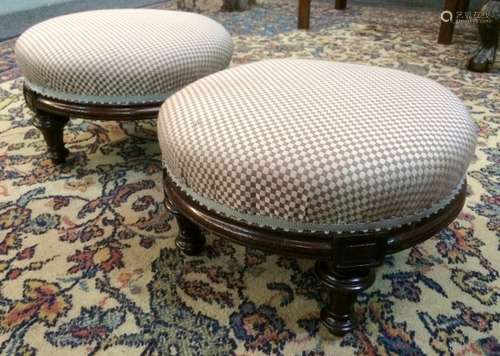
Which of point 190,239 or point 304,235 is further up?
point 304,235

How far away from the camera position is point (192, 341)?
62cm

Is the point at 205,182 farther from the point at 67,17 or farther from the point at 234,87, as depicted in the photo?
the point at 67,17

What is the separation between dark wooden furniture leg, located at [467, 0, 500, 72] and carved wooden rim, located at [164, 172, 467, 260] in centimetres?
124

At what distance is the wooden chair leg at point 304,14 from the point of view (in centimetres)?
220

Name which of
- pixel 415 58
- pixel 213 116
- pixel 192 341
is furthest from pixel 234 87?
pixel 415 58

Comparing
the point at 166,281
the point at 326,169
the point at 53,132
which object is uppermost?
the point at 326,169

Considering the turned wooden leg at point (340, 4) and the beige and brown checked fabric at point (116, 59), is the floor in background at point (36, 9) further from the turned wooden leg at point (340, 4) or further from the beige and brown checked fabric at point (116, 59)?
the beige and brown checked fabric at point (116, 59)

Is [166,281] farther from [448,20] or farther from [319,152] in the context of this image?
[448,20]

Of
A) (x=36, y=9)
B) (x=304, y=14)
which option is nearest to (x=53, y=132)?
(x=304, y=14)

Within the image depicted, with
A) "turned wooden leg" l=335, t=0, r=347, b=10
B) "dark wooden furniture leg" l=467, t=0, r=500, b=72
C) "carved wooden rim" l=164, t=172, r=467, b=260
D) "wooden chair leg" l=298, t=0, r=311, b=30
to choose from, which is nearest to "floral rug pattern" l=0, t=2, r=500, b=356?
"carved wooden rim" l=164, t=172, r=467, b=260

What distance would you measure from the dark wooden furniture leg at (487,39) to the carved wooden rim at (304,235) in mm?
1238

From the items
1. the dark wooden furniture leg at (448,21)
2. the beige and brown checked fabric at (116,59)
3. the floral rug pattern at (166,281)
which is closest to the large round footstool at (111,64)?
the beige and brown checked fabric at (116,59)

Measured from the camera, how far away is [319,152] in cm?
51

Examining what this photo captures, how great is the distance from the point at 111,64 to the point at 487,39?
1.39m
